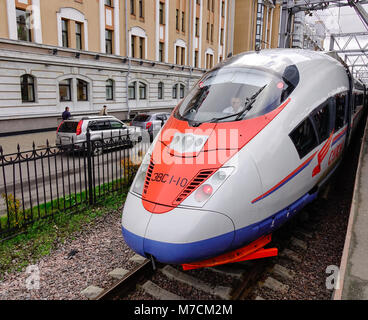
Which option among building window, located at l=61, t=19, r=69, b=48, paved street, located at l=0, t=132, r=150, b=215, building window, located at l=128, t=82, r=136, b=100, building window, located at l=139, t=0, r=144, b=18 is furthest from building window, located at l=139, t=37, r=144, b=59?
paved street, located at l=0, t=132, r=150, b=215

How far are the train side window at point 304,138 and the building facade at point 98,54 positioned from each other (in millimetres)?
13587

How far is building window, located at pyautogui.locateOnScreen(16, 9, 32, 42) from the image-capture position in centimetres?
1791

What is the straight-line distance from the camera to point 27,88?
19.0 m

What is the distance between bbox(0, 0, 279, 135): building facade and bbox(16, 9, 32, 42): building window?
0.05m

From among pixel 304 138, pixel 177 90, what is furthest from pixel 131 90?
pixel 304 138

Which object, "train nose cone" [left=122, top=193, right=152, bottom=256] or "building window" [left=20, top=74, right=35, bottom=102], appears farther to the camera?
"building window" [left=20, top=74, right=35, bottom=102]

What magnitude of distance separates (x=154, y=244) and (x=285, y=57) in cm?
361

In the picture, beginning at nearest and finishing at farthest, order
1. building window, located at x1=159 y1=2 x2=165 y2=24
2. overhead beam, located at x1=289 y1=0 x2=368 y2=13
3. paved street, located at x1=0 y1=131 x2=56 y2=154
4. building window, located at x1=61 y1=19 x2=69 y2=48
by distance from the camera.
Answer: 1. paved street, located at x1=0 y1=131 x2=56 y2=154
2. overhead beam, located at x1=289 y1=0 x2=368 y2=13
3. building window, located at x1=61 y1=19 x2=69 y2=48
4. building window, located at x1=159 y1=2 x2=165 y2=24

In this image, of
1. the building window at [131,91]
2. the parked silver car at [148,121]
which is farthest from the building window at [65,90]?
the building window at [131,91]

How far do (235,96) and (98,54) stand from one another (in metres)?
20.0

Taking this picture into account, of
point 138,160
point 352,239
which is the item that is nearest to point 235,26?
point 138,160

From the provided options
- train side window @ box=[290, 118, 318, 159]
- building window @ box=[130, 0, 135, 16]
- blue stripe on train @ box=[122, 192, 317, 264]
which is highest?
building window @ box=[130, 0, 135, 16]

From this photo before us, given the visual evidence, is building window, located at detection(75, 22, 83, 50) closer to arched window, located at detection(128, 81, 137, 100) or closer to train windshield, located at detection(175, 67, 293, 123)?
arched window, located at detection(128, 81, 137, 100)

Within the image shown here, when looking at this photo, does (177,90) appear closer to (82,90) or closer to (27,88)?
(82,90)
